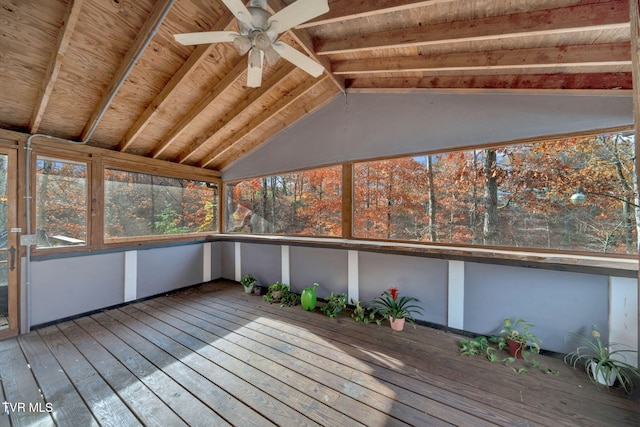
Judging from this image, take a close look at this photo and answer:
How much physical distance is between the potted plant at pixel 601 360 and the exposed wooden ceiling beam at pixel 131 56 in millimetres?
4442

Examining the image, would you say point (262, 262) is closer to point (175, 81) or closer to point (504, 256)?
point (175, 81)

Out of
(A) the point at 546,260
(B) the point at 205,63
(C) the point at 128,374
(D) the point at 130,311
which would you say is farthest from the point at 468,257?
(D) the point at 130,311

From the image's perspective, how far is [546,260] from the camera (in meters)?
2.18

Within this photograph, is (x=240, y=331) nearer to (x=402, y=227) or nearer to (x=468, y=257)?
(x=402, y=227)

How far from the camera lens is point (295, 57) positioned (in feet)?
6.14

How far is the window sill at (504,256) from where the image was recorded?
1986 mm

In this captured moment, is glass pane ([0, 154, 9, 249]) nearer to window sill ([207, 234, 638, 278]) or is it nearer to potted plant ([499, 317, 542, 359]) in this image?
window sill ([207, 234, 638, 278])

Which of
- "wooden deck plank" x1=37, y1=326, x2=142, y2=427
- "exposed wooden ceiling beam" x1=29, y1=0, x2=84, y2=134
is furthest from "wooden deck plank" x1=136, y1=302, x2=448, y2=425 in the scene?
"exposed wooden ceiling beam" x1=29, y1=0, x2=84, y2=134

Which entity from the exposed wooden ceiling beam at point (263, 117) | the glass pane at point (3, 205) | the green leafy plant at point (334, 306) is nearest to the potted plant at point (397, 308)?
the green leafy plant at point (334, 306)

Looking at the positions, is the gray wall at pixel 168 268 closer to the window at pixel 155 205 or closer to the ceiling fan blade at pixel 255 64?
the window at pixel 155 205

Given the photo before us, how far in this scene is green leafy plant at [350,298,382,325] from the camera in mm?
3047

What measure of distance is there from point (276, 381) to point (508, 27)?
3394 mm

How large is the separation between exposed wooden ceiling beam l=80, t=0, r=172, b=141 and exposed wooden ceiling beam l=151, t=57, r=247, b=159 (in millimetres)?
825

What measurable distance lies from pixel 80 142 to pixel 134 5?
85.7 inches
